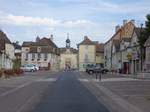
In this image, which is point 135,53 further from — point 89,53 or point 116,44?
point 89,53

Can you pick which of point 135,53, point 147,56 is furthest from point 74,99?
point 135,53

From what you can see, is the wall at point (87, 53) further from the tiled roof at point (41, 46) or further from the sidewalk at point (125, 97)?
the sidewalk at point (125, 97)

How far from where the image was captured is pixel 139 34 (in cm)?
9600

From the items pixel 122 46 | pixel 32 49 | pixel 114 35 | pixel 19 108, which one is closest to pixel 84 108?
pixel 19 108

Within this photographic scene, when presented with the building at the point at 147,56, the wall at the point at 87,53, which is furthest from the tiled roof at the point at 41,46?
the building at the point at 147,56

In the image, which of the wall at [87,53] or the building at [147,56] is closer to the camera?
the building at [147,56]

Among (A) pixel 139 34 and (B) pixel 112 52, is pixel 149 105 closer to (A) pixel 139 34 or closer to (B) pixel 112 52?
(A) pixel 139 34

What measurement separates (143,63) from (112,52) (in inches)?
1982

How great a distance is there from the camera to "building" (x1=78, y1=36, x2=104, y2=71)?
189 m

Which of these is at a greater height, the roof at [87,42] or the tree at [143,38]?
the roof at [87,42]

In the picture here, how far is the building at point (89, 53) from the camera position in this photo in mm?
189000

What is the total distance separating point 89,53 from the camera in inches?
7539

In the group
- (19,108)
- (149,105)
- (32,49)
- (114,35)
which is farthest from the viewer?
(32,49)

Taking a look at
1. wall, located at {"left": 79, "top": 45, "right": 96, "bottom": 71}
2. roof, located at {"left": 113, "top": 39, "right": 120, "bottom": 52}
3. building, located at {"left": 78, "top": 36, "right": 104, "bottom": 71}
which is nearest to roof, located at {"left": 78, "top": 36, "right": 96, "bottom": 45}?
building, located at {"left": 78, "top": 36, "right": 104, "bottom": 71}
